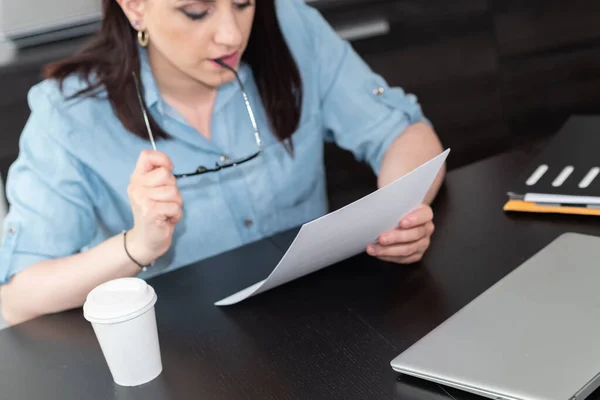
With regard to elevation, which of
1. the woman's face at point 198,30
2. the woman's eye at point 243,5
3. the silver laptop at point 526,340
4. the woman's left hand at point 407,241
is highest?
the woman's eye at point 243,5

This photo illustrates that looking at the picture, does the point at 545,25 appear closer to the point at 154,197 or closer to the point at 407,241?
the point at 407,241

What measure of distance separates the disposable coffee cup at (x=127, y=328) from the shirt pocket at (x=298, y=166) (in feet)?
2.12

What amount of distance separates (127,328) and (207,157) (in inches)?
24.4

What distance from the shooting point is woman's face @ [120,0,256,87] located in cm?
133

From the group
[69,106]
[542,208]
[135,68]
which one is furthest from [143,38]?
[542,208]

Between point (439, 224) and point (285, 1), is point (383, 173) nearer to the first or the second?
point (439, 224)

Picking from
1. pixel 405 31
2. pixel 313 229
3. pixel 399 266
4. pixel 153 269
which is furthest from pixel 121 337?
pixel 405 31

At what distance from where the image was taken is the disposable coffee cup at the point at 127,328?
950 mm

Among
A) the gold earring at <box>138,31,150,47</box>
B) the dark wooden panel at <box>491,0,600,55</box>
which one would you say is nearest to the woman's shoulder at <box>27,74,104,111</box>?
the gold earring at <box>138,31,150,47</box>

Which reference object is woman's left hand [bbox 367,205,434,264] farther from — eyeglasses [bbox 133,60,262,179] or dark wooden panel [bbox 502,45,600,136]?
dark wooden panel [bbox 502,45,600,136]

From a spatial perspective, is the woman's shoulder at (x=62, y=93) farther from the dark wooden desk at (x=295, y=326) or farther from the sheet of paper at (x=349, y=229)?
the sheet of paper at (x=349, y=229)

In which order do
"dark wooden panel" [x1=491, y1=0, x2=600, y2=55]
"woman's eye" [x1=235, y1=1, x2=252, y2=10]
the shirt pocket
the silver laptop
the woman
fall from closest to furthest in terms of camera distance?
the silver laptop < the woman < "woman's eye" [x1=235, y1=1, x2=252, y2=10] < the shirt pocket < "dark wooden panel" [x1=491, y1=0, x2=600, y2=55]

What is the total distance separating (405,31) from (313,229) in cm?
109

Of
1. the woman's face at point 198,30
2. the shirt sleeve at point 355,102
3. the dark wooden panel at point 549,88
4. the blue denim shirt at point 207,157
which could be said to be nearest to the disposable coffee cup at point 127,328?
the blue denim shirt at point 207,157
